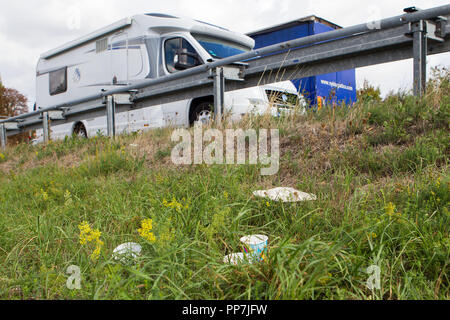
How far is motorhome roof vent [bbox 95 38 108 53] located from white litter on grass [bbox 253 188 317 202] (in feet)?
27.8

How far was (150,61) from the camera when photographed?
8.61m

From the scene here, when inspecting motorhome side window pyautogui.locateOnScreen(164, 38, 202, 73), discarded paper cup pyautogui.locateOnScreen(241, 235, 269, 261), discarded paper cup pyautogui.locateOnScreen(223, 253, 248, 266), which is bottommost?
discarded paper cup pyautogui.locateOnScreen(223, 253, 248, 266)

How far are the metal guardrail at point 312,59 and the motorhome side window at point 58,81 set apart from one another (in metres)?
4.41

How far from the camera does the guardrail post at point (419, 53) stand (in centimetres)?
383

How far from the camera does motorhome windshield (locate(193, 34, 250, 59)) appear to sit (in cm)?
827

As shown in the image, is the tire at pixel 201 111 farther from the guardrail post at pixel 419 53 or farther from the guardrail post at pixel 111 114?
the guardrail post at pixel 419 53

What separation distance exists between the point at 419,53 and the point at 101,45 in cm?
847

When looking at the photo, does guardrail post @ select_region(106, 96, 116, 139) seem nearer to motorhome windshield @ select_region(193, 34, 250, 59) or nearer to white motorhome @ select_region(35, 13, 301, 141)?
white motorhome @ select_region(35, 13, 301, 141)

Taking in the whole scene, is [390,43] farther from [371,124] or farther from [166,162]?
[166,162]

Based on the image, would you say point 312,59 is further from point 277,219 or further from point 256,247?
point 256,247

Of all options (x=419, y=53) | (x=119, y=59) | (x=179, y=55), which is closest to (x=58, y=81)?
(x=119, y=59)

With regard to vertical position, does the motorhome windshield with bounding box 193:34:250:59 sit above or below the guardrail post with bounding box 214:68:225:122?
→ above

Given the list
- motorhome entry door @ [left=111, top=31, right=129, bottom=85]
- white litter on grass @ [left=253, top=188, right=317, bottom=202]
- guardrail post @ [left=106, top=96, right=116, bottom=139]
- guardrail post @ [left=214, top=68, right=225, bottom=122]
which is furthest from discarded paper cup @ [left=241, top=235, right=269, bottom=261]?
motorhome entry door @ [left=111, top=31, right=129, bottom=85]
